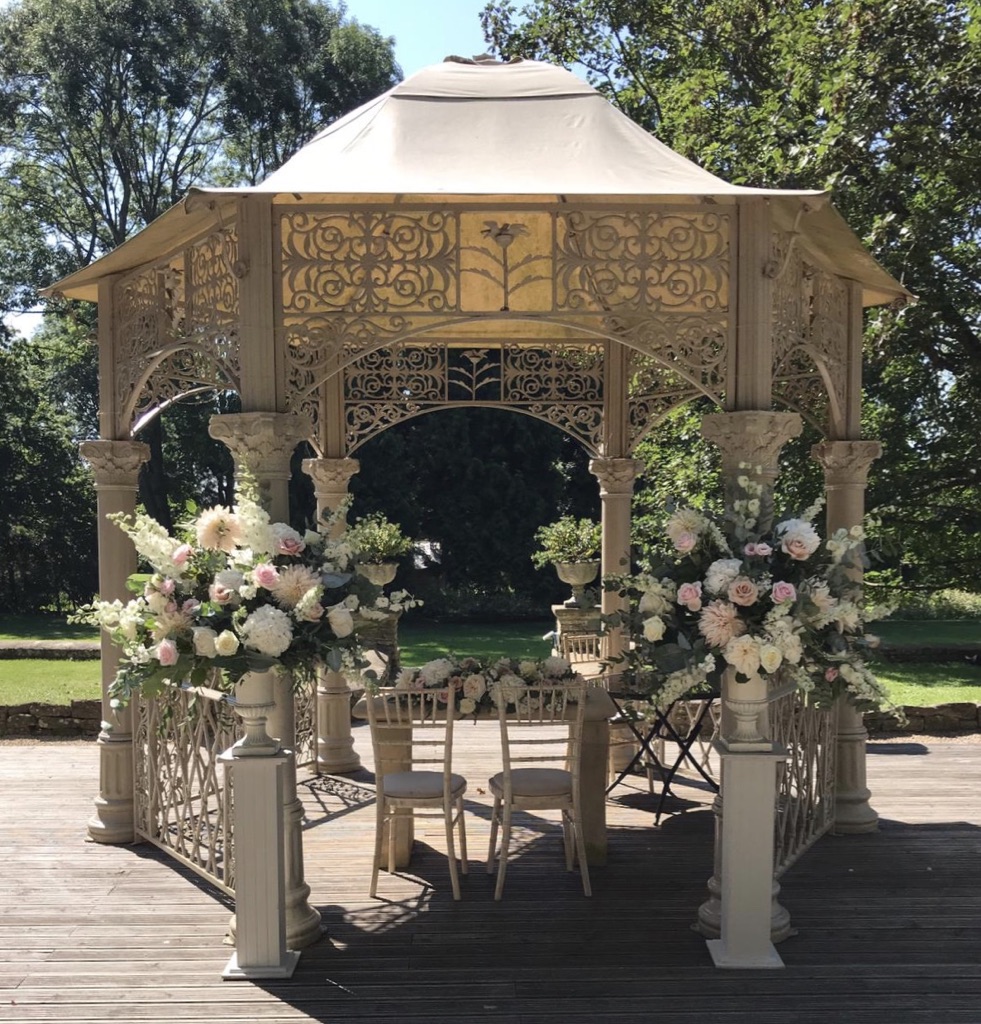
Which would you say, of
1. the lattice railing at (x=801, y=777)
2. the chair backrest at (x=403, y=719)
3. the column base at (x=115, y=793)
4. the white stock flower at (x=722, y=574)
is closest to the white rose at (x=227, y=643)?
the chair backrest at (x=403, y=719)

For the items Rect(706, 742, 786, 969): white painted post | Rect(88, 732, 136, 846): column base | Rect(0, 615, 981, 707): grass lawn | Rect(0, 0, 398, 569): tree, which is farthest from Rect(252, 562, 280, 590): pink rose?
Rect(0, 0, 398, 569): tree

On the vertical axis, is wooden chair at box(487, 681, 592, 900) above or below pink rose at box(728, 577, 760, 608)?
below

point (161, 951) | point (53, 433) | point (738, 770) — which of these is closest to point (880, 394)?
point (738, 770)

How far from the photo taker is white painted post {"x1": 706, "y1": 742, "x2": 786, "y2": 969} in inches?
163

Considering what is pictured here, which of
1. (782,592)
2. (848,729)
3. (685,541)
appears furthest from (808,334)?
(848,729)

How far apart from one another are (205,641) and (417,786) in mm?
1581

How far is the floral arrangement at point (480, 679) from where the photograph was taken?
491 cm

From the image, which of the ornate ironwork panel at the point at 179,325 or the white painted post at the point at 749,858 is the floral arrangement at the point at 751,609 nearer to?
the white painted post at the point at 749,858

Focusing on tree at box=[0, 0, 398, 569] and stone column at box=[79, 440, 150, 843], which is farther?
tree at box=[0, 0, 398, 569]

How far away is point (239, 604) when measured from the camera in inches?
156

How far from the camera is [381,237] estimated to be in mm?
4438

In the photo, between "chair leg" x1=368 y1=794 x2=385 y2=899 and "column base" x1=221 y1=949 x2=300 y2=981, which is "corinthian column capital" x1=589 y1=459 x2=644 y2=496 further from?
"column base" x1=221 y1=949 x2=300 y2=981

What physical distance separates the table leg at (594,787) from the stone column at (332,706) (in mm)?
2439

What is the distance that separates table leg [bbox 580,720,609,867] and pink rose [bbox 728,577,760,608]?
5.07 feet
